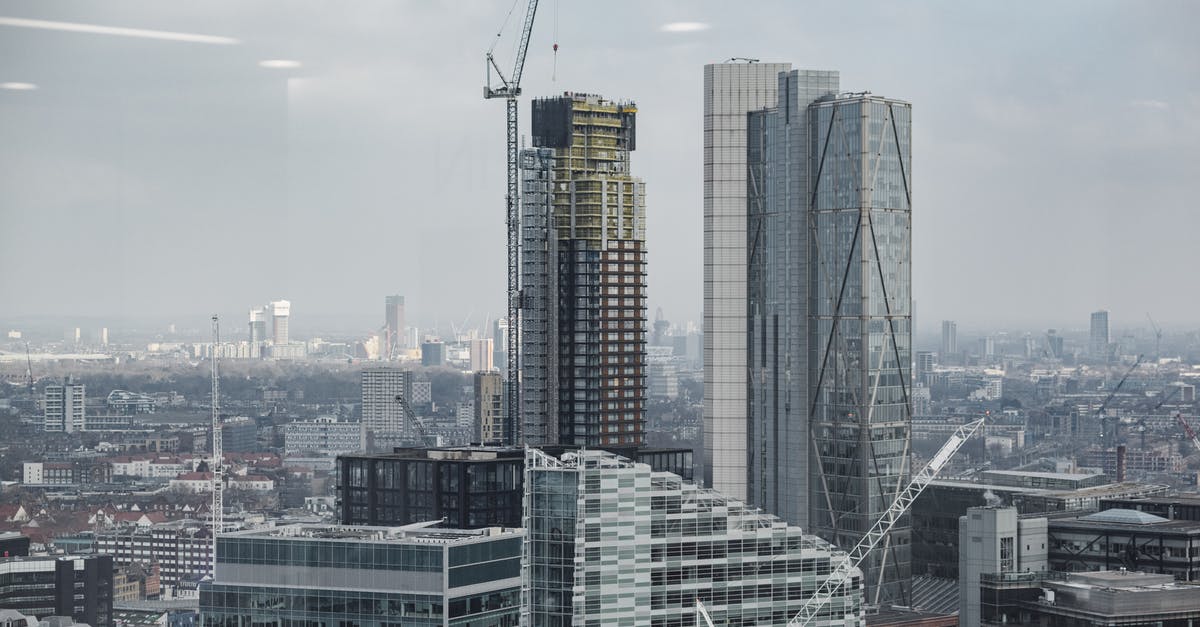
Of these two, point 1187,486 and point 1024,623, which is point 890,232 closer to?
point 1187,486

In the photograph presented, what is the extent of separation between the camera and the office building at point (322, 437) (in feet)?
87.1

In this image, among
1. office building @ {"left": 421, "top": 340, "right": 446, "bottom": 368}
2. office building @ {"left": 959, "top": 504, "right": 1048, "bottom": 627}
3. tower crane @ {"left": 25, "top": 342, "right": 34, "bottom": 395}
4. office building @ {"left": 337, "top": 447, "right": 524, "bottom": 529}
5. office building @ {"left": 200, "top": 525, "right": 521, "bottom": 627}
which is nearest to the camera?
office building @ {"left": 200, "top": 525, "right": 521, "bottom": 627}

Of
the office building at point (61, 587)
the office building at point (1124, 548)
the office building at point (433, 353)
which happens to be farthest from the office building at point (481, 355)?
the office building at point (1124, 548)

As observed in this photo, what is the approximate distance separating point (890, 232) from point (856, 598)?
11.8 m

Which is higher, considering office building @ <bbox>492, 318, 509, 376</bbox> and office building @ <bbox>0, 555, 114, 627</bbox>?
office building @ <bbox>492, 318, 509, 376</bbox>

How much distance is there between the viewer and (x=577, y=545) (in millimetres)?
16094

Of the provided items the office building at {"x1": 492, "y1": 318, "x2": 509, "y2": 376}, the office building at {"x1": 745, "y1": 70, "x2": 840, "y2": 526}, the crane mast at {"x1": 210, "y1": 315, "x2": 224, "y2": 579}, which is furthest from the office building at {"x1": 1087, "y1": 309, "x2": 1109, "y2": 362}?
the crane mast at {"x1": 210, "y1": 315, "x2": 224, "y2": 579}

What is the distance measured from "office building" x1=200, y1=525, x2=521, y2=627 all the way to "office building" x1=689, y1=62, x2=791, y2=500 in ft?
40.2

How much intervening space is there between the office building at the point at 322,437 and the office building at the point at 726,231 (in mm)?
5966

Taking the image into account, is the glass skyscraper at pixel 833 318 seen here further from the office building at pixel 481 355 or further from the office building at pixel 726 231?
the office building at pixel 481 355

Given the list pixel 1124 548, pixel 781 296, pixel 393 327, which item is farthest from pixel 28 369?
pixel 1124 548

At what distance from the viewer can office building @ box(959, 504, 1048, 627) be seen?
2169cm

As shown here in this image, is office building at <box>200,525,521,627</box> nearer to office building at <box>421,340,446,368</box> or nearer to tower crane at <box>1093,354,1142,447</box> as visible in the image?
office building at <box>421,340,446,368</box>

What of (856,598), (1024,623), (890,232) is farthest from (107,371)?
(890,232)
